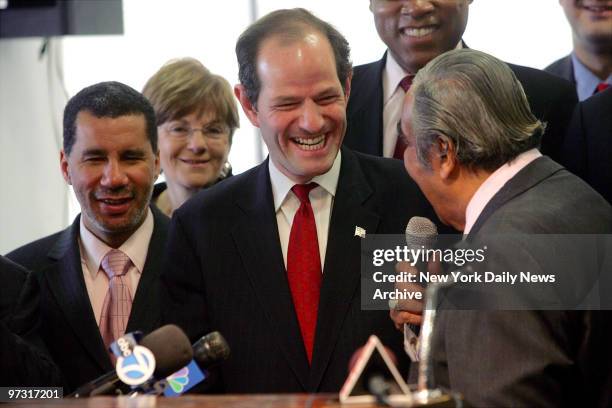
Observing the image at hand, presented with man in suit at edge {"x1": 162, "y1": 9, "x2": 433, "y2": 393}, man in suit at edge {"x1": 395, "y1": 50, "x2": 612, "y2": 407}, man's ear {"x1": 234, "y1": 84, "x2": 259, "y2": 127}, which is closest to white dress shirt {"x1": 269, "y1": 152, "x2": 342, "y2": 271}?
man in suit at edge {"x1": 162, "y1": 9, "x2": 433, "y2": 393}

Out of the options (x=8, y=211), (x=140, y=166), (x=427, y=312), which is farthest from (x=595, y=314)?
(x=8, y=211)

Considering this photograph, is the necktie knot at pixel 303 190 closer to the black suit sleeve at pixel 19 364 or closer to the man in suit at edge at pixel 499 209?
the man in suit at edge at pixel 499 209

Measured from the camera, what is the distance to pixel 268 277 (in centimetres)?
264

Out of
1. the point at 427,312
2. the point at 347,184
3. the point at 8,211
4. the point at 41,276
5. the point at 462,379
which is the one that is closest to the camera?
the point at 427,312

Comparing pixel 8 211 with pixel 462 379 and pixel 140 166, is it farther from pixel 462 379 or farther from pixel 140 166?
pixel 462 379

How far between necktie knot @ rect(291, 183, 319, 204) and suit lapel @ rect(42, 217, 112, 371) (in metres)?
0.63

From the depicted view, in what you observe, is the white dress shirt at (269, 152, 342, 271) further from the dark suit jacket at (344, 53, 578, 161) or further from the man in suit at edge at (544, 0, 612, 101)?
the man in suit at edge at (544, 0, 612, 101)

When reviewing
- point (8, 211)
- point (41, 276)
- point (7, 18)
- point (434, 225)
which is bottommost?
point (8, 211)

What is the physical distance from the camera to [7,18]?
301 centimetres

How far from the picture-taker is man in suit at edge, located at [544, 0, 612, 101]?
3.49m

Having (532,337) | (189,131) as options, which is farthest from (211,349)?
(189,131)

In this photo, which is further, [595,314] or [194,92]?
[194,92]

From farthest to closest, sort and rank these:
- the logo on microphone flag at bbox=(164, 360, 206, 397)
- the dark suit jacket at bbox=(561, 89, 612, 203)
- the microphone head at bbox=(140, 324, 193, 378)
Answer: the dark suit jacket at bbox=(561, 89, 612, 203) → the logo on microphone flag at bbox=(164, 360, 206, 397) → the microphone head at bbox=(140, 324, 193, 378)

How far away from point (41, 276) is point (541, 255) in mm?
1408
